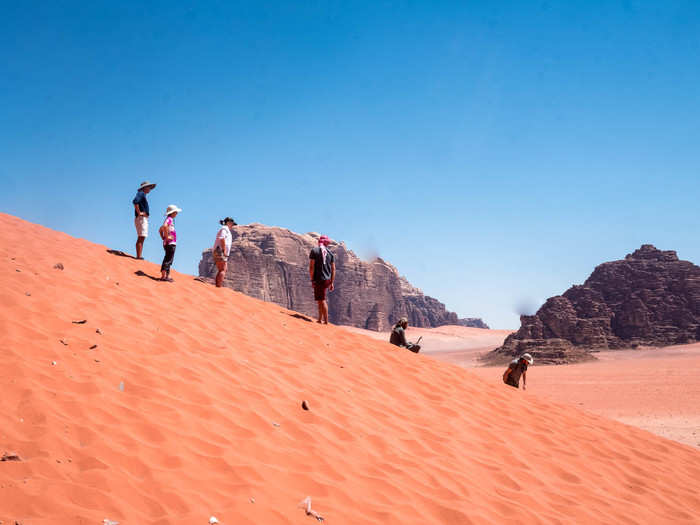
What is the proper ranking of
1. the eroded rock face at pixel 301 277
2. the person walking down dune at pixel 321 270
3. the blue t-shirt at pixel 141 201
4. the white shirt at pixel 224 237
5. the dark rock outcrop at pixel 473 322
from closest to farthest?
the person walking down dune at pixel 321 270 → the blue t-shirt at pixel 141 201 → the white shirt at pixel 224 237 → the eroded rock face at pixel 301 277 → the dark rock outcrop at pixel 473 322

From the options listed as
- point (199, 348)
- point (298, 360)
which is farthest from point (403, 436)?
point (199, 348)

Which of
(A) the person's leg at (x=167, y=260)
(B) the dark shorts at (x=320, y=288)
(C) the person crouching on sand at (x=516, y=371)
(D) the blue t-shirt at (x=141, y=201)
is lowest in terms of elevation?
(C) the person crouching on sand at (x=516, y=371)

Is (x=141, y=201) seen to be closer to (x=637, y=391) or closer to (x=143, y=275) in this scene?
(x=143, y=275)

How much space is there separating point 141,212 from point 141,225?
27 centimetres

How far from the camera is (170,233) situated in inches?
346

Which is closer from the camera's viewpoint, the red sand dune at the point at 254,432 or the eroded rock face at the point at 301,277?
the red sand dune at the point at 254,432

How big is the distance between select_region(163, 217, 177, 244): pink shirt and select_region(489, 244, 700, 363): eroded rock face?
139 feet

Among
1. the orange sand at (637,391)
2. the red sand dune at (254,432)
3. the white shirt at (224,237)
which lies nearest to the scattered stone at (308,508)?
the red sand dune at (254,432)

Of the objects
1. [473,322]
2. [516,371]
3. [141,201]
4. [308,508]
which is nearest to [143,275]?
[141,201]

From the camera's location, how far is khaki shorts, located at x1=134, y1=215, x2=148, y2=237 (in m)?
9.56

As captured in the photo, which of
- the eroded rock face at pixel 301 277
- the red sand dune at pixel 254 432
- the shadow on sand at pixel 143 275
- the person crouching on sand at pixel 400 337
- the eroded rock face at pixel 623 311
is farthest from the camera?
the eroded rock face at pixel 301 277

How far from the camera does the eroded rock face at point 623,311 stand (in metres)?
53.1

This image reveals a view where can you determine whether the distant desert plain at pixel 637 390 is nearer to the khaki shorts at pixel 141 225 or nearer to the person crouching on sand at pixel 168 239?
the person crouching on sand at pixel 168 239

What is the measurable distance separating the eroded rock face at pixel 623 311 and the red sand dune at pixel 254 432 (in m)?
41.7
